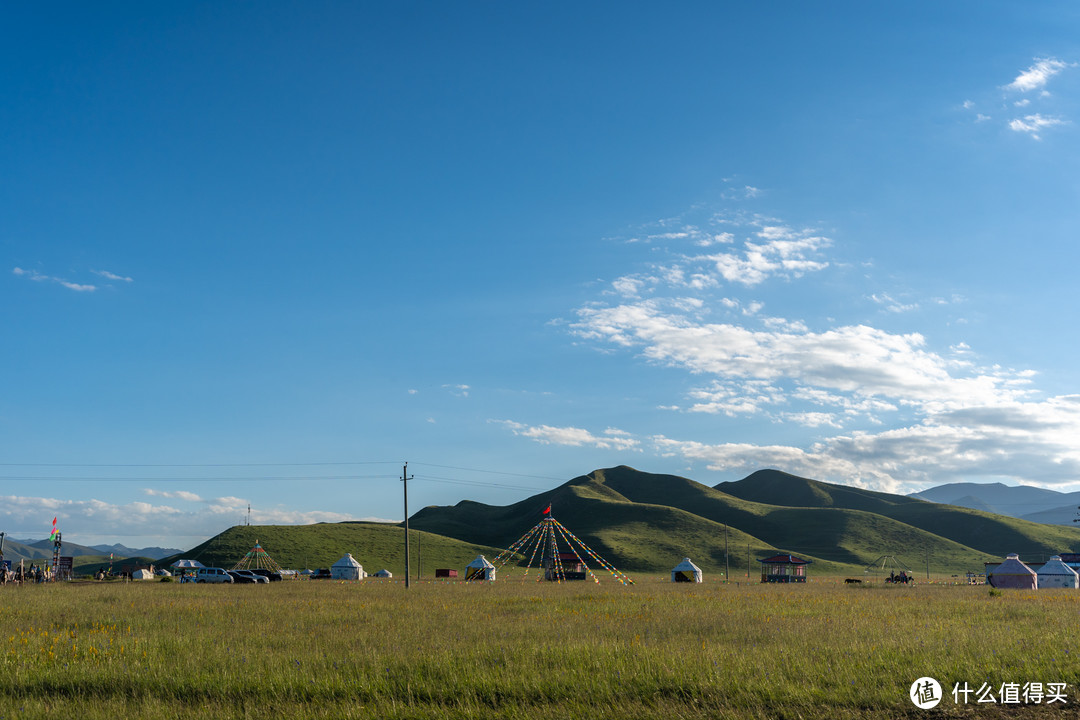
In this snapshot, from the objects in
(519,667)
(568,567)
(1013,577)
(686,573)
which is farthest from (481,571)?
(519,667)

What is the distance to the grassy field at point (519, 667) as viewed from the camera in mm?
11672

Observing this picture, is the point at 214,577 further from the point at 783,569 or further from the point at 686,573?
the point at 783,569

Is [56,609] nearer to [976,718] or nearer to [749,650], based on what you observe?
[749,650]

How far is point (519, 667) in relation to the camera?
46.4 ft

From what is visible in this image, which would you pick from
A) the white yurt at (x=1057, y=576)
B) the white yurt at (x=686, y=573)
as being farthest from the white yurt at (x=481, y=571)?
the white yurt at (x=1057, y=576)

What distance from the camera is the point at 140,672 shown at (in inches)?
570

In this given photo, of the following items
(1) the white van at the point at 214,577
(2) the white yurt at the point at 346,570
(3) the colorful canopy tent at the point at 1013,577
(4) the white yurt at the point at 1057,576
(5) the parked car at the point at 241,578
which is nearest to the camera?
(5) the parked car at the point at 241,578

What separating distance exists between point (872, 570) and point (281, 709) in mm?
175680
